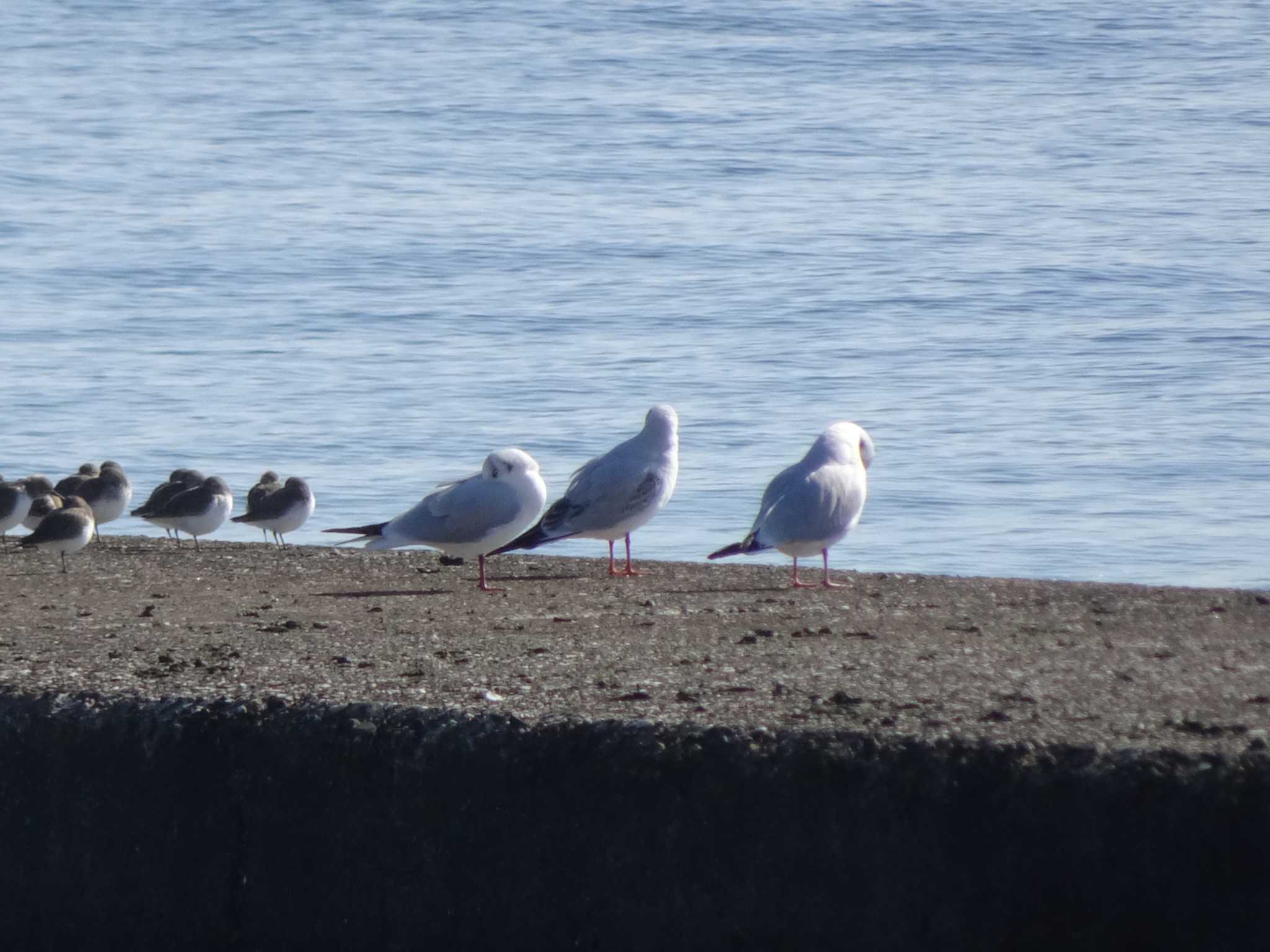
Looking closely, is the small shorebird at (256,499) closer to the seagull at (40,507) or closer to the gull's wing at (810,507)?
the seagull at (40,507)

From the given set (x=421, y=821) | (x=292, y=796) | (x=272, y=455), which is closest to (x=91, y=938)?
(x=292, y=796)

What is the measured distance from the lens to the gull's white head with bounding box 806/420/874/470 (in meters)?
8.07

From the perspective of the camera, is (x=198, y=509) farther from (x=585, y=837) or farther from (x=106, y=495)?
(x=585, y=837)

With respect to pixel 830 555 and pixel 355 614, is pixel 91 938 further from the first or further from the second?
pixel 830 555

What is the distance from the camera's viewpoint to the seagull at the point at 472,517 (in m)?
7.77

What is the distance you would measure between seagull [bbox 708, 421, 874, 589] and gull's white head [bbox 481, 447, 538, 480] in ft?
3.09

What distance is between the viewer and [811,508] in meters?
7.73

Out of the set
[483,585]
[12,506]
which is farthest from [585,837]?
[12,506]

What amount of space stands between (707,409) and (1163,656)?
14.0 metres

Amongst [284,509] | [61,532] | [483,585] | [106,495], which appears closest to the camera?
[483,585]

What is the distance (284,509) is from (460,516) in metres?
3.20

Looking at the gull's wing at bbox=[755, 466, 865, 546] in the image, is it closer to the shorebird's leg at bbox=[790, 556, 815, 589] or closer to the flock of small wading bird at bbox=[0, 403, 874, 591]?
the flock of small wading bird at bbox=[0, 403, 874, 591]

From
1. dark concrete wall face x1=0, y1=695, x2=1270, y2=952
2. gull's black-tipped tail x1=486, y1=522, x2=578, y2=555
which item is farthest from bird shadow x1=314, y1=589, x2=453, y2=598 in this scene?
dark concrete wall face x1=0, y1=695, x2=1270, y2=952

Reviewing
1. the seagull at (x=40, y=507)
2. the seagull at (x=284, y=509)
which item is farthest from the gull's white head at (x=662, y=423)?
the seagull at (x=40, y=507)
